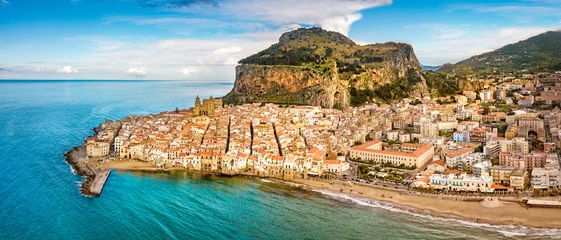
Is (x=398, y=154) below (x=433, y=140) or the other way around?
below

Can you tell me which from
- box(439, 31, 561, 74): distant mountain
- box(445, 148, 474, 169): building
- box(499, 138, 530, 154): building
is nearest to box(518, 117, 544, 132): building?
box(499, 138, 530, 154): building

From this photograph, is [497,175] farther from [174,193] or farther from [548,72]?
[548,72]

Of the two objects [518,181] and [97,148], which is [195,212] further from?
[518,181]

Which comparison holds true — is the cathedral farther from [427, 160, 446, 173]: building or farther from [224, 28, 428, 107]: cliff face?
[427, 160, 446, 173]: building

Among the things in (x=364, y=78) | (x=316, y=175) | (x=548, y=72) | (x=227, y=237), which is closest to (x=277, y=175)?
(x=316, y=175)

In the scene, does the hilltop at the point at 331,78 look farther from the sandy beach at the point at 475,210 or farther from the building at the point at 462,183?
the sandy beach at the point at 475,210

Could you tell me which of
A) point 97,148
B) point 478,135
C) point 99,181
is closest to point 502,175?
point 478,135
